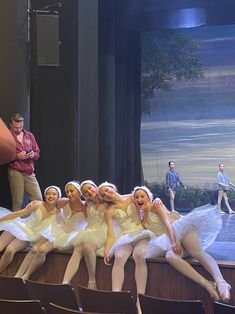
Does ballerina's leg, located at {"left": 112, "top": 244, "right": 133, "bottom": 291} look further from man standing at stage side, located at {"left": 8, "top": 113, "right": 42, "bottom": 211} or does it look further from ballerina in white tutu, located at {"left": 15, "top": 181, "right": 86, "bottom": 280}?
man standing at stage side, located at {"left": 8, "top": 113, "right": 42, "bottom": 211}

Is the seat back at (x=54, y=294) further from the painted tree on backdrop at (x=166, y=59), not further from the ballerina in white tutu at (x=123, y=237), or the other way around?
the painted tree on backdrop at (x=166, y=59)

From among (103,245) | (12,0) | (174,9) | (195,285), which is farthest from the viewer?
(174,9)

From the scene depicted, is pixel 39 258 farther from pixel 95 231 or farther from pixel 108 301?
pixel 108 301

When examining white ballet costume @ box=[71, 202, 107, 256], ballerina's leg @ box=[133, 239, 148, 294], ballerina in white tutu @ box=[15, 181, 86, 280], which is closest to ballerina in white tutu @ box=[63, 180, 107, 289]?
→ white ballet costume @ box=[71, 202, 107, 256]

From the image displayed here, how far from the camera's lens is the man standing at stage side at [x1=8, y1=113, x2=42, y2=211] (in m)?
6.13

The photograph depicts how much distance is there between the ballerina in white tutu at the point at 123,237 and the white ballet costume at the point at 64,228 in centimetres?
38

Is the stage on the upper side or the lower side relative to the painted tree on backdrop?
lower

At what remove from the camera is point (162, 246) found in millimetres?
4074

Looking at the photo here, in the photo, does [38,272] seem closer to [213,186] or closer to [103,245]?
[103,245]

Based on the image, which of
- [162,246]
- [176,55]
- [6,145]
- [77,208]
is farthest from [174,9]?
[6,145]

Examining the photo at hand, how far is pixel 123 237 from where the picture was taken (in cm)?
430

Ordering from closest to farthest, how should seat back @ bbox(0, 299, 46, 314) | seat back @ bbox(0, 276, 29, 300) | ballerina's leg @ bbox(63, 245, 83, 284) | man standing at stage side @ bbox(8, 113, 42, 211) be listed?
seat back @ bbox(0, 299, 46, 314) < seat back @ bbox(0, 276, 29, 300) < ballerina's leg @ bbox(63, 245, 83, 284) < man standing at stage side @ bbox(8, 113, 42, 211)

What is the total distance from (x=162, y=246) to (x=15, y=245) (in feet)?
4.80

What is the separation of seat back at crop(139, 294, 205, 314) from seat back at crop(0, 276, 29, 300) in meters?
0.94
